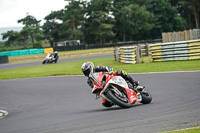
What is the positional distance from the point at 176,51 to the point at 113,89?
48.1 feet

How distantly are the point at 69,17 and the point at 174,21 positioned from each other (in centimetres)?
3084

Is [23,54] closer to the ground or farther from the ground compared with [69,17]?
closer to the ground

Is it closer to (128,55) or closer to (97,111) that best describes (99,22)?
(128,55)

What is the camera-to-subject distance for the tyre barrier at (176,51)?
21298mm

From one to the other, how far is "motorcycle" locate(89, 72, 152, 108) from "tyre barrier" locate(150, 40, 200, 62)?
45.1 ft

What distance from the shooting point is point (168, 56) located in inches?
901

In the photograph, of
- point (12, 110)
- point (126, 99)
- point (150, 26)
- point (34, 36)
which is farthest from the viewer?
point (150, 26)

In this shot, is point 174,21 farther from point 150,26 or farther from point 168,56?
point 168,56

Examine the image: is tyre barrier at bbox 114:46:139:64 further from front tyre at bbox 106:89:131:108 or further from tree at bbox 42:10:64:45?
tree at bbox 42:10:64:45

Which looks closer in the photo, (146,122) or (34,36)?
(146,122)

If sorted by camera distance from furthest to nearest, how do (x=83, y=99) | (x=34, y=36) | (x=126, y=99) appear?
1. (x=34, y=36)
2. (x=83, y=99)
3. (x=126, y=99)

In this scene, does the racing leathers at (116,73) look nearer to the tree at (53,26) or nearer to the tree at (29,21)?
the tree at (53,26)

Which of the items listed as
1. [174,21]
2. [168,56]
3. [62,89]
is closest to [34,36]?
[174,21]

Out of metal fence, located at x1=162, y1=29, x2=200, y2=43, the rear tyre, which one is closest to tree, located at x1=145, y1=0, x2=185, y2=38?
metal fence, located at x1=162, y1=29, x2=200, y2=43
